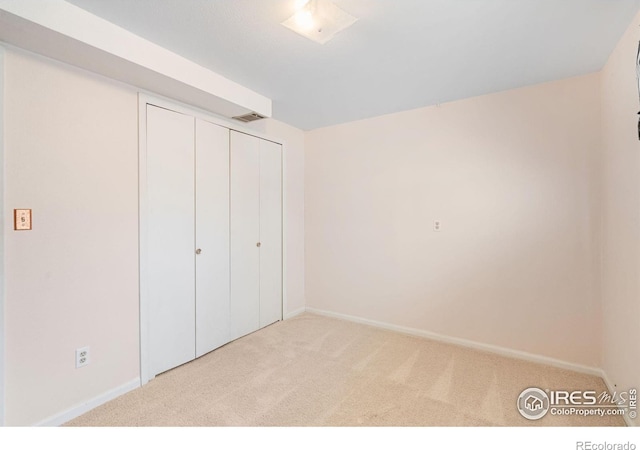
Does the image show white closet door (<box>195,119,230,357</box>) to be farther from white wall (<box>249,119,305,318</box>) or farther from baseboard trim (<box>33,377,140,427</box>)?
white wall (<box>249,119,305,318</box>)

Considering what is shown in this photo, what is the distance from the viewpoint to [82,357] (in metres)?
1.86

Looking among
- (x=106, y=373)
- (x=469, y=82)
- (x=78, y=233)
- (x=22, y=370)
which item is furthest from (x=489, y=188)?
(x=22, y=370)

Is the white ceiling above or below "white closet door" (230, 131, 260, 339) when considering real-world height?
above

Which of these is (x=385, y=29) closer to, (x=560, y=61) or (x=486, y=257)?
(x=560, y=61)

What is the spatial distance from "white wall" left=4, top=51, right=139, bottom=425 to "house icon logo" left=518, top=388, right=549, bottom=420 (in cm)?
280

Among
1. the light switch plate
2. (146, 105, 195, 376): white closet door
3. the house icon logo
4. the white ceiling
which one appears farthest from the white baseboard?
the light switch plate

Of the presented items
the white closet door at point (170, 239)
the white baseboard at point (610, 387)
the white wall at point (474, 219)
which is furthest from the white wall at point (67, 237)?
the white baseboard at point (610, 387)

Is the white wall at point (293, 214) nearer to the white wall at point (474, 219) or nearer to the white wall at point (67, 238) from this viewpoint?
the white wall at point (474, 219)

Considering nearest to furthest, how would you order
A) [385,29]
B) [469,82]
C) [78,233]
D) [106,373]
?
1. [385,29]
2. [78,233]
3. [106,373]
4. [469,82]

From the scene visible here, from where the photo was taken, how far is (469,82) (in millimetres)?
2389

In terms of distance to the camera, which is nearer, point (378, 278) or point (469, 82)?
point (469, 82)

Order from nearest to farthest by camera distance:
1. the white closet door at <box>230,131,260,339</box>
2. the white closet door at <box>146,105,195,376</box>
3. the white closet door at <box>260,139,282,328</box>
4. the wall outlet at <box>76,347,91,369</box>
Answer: the wall outlet at <box>76,347,91,369</box>, the white closet door at <box>146,105,195,376</box>, the white closet door at <box>230,131,260,339</box>, the white closet door at <box>260,139,282,328</box>

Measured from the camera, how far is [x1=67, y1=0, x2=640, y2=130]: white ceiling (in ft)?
5.06

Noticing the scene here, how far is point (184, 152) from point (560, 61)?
307 centimetres
